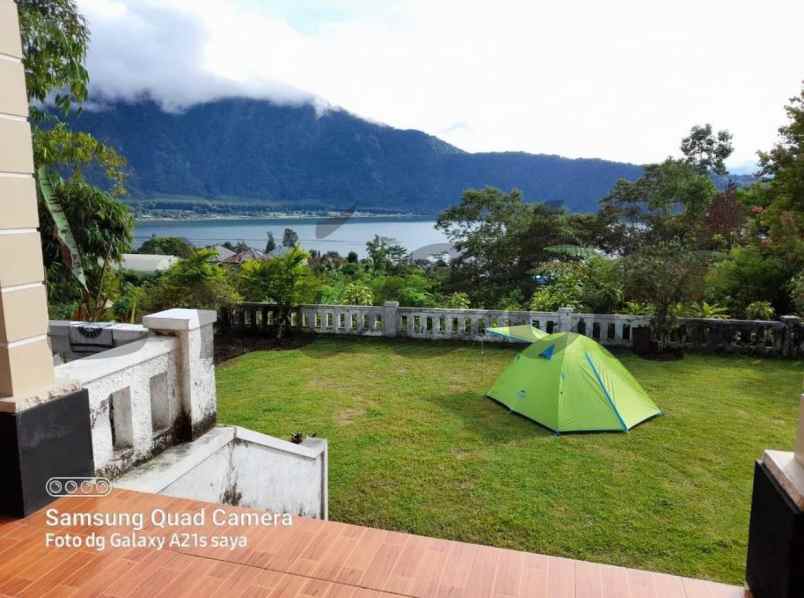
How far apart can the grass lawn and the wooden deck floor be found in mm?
2152

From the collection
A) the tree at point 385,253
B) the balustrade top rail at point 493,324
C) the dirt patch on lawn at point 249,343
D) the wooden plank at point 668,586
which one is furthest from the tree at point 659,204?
the wooden plank at point 668,586

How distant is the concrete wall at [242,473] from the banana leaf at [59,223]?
4966 mm

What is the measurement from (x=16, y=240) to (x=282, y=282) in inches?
323

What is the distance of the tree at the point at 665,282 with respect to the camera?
374 inches

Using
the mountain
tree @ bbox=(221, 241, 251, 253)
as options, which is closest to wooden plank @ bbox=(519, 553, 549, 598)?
the mountain

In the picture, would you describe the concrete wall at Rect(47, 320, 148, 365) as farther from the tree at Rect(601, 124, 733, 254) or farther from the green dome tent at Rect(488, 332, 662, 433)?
the tree at Rect(601, 124, 733, 254)

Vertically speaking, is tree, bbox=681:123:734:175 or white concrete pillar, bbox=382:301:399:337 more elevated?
tree, bbox=681:123:734:175

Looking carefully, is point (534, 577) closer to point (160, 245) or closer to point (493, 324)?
point (493, 324)

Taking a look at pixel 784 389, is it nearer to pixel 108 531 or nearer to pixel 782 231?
pixel 782 231

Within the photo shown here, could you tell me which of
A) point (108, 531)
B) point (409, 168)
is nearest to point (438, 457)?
point (108, 531)

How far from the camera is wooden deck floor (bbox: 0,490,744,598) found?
210 cm

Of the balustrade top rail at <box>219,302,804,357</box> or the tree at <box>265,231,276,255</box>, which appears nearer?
the balustrade top rail at <box>219,302,804,357</box>

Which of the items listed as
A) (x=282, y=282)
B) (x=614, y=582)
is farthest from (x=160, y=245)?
(x=614, y=582)

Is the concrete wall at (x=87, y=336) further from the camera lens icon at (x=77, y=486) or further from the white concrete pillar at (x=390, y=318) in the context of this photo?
the white concrete pillar at (x=390, y=318)
